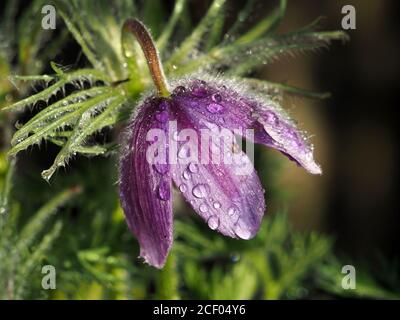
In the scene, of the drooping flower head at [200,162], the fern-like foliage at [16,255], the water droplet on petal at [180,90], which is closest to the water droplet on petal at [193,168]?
the drooping flower head at [200,162]

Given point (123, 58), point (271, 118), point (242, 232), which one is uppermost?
point (123, 58)

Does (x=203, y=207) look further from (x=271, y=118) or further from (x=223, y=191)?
(x=271, y=118)

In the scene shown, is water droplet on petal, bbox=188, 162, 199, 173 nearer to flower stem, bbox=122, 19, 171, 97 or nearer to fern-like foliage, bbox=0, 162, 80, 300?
flower stem, bbox=122, 19, 171, 97

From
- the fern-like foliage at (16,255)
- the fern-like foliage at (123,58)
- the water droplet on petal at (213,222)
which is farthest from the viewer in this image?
the fern-like foliage at (16,255)

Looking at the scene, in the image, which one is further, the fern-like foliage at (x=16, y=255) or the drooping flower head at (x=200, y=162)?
the fern-like foliage at (x=16, y=255)

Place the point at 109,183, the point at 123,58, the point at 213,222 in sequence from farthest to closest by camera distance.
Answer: the point at 109,183 < the point at 123,58 < the point at 213,222

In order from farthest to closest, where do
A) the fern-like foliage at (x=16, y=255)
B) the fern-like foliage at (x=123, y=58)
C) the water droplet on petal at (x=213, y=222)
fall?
the fern-like foliage at (x=16, y=255)
the fern-like foliage at (x=123, y=58)
the water droplet on petal at (x=213, y=222)

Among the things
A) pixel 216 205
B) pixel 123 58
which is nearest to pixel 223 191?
pixel 216 205

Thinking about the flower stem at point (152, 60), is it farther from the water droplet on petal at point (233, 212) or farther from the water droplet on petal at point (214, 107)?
the water droplet on petal at point (233, 212)
